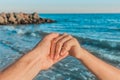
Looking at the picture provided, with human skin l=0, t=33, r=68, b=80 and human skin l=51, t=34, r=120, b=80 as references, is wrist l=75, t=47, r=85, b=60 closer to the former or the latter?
human skin l=51, t=34, r=120, b=80

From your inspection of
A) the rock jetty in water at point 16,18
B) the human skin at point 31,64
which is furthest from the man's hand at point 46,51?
the rock jetty in water at point 16,18

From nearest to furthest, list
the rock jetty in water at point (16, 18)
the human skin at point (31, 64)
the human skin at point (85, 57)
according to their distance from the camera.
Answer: the human skin at point (31, 64), the human skin at point (85, 57), the rock jetty in water at point (16, 18)

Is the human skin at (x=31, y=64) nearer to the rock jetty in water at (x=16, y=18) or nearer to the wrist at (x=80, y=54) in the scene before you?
the wrist at (x=80, y=54)

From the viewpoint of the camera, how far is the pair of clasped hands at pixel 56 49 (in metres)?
1.99

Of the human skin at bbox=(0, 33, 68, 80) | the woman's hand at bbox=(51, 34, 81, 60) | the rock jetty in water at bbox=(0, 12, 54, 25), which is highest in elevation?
the woman's hand at bbox=(51, 34, 81, 60)

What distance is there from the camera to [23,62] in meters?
1.91

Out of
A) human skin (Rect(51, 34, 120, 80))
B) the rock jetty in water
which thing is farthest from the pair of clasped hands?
the rock jetty in water

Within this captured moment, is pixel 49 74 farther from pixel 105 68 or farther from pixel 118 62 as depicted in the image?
pixel 105 68

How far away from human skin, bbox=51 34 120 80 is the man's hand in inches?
0.8

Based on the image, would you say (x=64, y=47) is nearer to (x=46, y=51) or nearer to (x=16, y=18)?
(x=46, y=51)

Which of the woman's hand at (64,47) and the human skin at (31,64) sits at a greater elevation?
the woman's hand at (64,47)

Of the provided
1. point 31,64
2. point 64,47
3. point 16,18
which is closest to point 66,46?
point 64,47

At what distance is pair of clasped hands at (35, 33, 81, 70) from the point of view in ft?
6.53

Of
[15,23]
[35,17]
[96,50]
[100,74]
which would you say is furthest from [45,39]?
[35,17]
